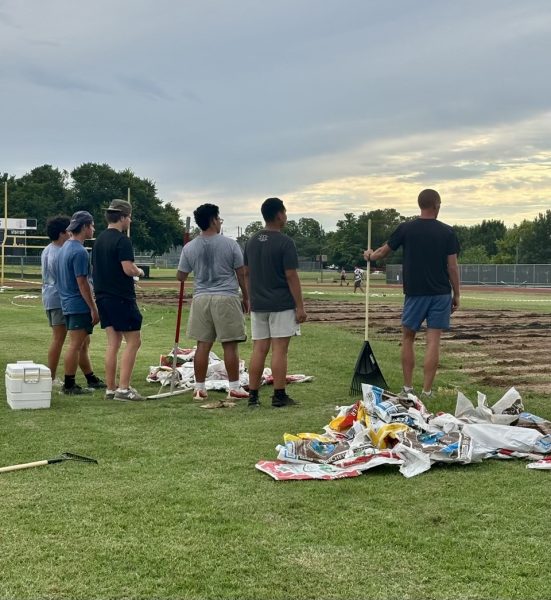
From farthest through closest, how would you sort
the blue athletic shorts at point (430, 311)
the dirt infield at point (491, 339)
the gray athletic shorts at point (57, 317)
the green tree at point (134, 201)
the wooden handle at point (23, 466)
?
the green tree at point (134, 201), the dirt infield at point (491, 339), the gray athletic shorts at point (57, 317), the blue athletic shorts at point (430, 311), the wooden handle at point (23, 466)

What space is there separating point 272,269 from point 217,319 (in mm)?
739

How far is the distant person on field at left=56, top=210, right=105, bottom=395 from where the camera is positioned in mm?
7648

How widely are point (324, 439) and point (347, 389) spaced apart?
9.07ft

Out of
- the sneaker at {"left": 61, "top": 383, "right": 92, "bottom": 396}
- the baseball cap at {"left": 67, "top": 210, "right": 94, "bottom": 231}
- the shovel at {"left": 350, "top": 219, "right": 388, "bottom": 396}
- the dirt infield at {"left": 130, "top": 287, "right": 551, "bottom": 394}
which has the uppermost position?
the baseball cap at {"left": 67, "top": 210, "right": 94, "bottom": 231}

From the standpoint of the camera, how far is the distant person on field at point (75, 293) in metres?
7.65

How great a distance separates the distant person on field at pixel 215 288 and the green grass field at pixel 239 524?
1.42 meters

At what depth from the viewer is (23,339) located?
12586mm

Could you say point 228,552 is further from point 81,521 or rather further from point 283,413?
point 283,413

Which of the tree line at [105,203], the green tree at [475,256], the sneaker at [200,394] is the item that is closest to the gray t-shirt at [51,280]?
the sneaker at [200,394]

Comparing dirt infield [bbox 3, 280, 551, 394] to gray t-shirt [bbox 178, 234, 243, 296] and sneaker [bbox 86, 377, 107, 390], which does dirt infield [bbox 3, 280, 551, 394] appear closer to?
gray t-shirt [bbox 178, 234, 243, 296]

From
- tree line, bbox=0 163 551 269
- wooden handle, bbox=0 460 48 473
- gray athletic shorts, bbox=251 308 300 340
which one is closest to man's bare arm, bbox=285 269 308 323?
gray athletic shorts, bbox=251 308 300 340

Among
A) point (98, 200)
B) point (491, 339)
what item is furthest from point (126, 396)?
point (98, 200)

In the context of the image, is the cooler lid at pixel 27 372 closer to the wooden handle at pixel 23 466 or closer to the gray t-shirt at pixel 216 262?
the gray t-shirt at pixel 216 262

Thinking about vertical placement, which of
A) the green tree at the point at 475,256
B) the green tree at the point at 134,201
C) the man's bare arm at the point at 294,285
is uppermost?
the green tree at the point at 134,201
